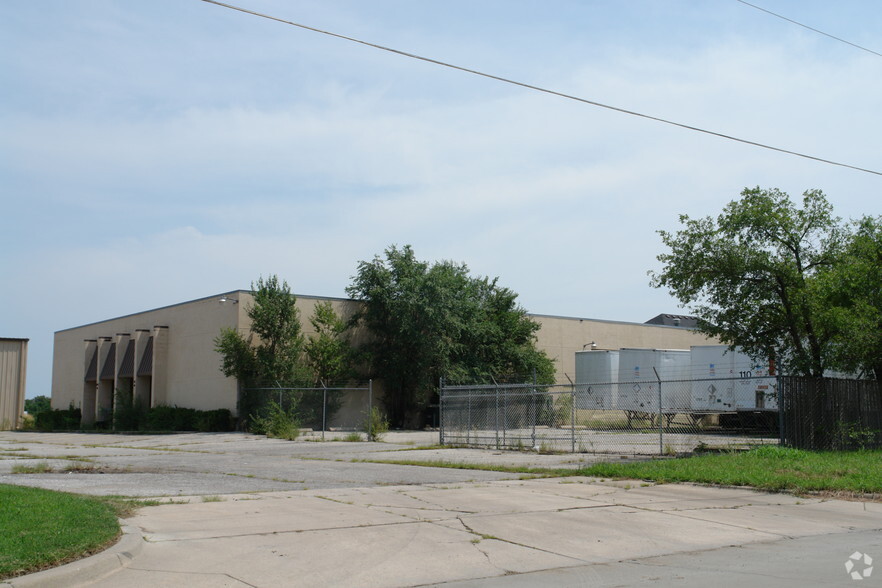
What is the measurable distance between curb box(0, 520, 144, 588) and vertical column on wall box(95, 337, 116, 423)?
4193 cm

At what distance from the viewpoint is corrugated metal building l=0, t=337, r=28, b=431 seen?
49344 mm

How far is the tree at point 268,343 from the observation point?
123 ft

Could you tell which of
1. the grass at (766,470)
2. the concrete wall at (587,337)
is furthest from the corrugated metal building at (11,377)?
the grass at (766,470)

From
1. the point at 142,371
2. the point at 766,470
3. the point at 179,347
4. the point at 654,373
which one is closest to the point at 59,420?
the point at 142,371

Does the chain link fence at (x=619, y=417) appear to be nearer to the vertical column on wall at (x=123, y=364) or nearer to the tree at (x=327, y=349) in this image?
the tree at (x=327, y=349)

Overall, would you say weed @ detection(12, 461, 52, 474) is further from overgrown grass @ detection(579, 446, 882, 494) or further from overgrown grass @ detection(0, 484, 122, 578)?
overgrown grass @ detection(579, 446, 882, 494)

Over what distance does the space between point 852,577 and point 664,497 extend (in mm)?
6217

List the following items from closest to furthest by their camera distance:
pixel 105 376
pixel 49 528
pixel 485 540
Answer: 1. pixel 49 528
2. pixel 485 540
3. pixel 105 376

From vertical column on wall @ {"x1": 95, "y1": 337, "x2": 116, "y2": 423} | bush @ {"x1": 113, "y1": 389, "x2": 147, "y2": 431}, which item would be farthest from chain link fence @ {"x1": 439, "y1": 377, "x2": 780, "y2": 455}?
vertical column on wall @ {"x1": 95, "y1": 337, "x2": 116, "y2": 423}

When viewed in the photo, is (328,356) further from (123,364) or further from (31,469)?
(31,469)

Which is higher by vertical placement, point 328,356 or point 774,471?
point 328,356

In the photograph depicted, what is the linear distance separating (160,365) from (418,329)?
1404cm

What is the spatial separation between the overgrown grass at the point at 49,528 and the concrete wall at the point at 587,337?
3964 centimetres

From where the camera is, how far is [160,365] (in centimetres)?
4356
